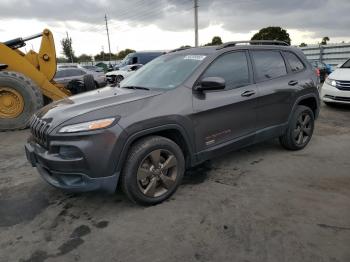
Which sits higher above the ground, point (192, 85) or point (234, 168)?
point (192, 85)

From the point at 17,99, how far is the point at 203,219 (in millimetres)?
6113

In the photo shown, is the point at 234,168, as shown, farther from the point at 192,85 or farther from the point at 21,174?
the point at 21,174

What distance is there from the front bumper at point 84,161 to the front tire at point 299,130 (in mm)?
3063

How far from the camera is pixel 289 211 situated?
11.4 feet

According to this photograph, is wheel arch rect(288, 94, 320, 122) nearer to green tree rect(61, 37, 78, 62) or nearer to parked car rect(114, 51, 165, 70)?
parked car rect(114, 51, 165, 70)

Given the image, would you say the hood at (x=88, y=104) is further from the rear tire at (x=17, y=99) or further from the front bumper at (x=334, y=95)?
the front bumper at (x=334, y=95)

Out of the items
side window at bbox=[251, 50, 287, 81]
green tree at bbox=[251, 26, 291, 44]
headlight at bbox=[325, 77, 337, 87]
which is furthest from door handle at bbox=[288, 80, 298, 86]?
green tree at bbox=[251, 26, 291, 44]

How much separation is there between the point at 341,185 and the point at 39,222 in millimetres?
3511

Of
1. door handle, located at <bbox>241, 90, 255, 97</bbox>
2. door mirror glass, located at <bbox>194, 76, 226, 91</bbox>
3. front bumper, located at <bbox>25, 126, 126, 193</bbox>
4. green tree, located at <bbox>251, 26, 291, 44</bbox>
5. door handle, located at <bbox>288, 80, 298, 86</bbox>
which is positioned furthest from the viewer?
green tree, located at <bbox>251, 26, 291, 44</bbox>

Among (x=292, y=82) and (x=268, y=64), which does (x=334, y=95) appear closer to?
(x=292, y=82)

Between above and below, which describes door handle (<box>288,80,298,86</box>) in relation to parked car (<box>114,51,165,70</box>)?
below

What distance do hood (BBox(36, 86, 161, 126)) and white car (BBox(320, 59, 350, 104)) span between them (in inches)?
274

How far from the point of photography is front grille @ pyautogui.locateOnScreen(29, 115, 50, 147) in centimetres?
337

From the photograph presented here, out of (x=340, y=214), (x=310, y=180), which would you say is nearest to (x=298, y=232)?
(x=340, y=214)
